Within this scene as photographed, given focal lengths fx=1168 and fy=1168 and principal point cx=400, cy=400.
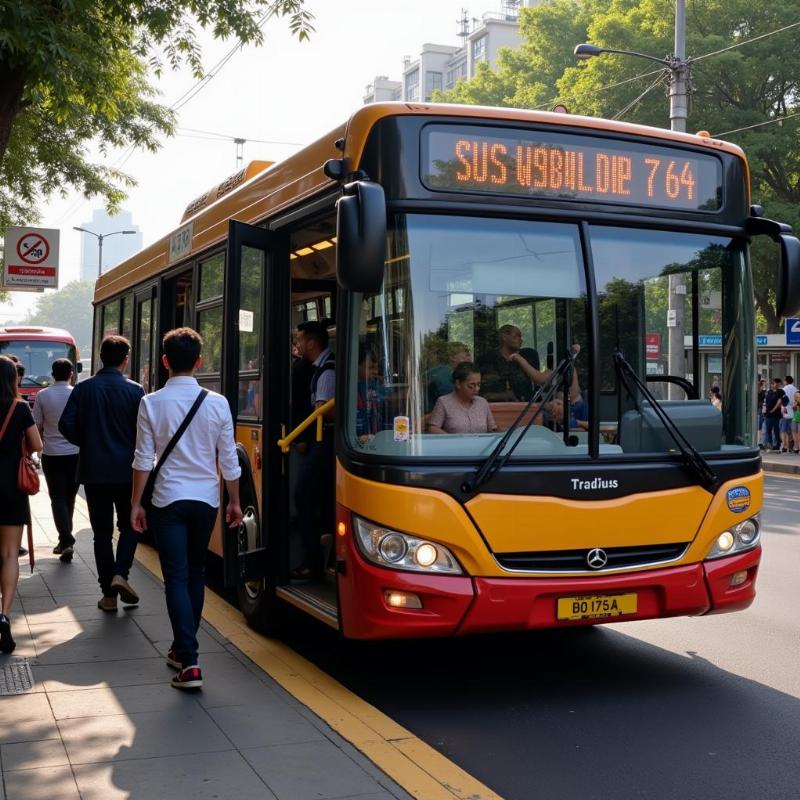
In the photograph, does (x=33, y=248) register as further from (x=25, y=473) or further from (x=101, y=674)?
(x=101, y=674)

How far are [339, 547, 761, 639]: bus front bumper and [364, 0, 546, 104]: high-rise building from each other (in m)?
85.8

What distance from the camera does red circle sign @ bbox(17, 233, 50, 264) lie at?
18109 millimetres

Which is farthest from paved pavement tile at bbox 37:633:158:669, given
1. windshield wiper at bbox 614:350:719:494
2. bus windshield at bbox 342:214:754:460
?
windshield wiper at bbox 614:350:719:494

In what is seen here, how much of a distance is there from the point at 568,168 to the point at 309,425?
2195 mm

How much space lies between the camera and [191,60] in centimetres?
Result: 1141

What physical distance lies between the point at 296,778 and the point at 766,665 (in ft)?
10.7

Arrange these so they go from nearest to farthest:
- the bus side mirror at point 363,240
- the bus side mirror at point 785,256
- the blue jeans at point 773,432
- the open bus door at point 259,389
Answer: the bus side mirror at point 363,240
the bus side mirror at point 785,256
the open bus door at point 259,389
the blue jeans at point 773,432

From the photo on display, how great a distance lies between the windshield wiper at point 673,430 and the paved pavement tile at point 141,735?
2652 millimetres

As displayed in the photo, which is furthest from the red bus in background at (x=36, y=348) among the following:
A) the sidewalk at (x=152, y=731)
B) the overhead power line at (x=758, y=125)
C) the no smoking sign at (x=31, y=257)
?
the sidewalk at (x=152, y=731)

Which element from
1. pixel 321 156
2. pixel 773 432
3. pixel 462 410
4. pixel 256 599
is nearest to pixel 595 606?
pixel 462 410

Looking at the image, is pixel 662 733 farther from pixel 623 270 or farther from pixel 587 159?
pixel 587 159

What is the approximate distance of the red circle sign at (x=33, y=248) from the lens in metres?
18.1

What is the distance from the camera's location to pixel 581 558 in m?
5.74

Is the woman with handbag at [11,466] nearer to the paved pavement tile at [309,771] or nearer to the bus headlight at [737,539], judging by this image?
the paved pavement tile at [309,771]
